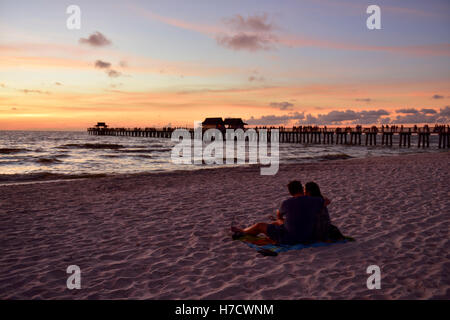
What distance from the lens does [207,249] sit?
5.39 m

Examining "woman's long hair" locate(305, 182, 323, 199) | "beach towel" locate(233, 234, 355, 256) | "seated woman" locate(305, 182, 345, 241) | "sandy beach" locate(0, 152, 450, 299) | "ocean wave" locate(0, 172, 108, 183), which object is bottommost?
"ocean wave" locate(0, 172, 108, 183)

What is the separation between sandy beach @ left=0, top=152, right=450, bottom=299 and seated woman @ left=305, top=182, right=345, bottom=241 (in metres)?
0.21

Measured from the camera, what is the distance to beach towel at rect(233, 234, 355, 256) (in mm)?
5096

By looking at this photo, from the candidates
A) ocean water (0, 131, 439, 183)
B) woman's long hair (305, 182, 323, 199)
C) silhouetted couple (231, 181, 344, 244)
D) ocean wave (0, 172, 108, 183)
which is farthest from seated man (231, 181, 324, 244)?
ocean water (0, 131, 439, 183)

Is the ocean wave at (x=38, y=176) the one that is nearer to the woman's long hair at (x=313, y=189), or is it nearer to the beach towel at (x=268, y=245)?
the beach towel at (x=268, y=245)

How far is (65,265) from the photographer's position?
4.79 m

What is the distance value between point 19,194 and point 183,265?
859 centimetres

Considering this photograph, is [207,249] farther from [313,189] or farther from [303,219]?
[313,189]

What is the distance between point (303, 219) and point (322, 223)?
1.25ft

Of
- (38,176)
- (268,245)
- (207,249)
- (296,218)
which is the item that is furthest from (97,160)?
(296,218)

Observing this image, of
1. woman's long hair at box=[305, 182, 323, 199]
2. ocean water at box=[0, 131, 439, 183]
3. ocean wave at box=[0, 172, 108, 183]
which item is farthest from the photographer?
ocean water at box=[0, 131, 439, 183]

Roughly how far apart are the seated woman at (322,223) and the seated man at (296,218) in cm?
8

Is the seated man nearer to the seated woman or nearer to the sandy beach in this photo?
the seated woman
